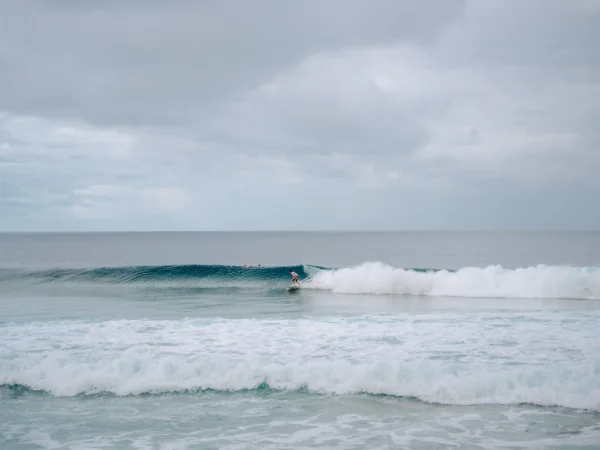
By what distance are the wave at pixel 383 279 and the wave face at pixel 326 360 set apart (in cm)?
769

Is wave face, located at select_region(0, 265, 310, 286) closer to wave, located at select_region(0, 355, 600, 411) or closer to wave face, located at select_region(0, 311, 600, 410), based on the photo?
wave face, located at select_region(0, 311, 600, 410)

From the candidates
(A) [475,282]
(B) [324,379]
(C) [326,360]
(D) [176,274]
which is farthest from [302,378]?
(D) [176,274]

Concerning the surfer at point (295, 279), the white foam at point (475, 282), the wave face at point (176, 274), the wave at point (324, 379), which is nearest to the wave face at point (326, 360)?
the wave at point (324, 379)

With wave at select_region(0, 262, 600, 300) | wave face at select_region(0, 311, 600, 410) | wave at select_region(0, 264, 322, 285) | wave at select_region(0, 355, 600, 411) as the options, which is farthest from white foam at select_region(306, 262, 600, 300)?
wave at select_region(0, 355, 600, 411)

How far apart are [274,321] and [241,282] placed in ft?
40.2

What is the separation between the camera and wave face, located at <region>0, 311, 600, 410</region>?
8914mm

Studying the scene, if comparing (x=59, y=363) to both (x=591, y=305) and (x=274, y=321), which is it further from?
(x=591, y=305)

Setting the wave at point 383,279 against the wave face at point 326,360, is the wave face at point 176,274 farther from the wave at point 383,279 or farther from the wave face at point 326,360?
the wave face at point 326,360

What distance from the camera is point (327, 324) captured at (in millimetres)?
14242

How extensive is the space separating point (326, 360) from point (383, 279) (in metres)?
14.1

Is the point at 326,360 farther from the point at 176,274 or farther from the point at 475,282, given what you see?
the point at 176,274

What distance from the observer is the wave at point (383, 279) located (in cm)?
2123

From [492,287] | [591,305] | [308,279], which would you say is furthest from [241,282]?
[591,305]

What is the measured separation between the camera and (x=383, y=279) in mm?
24000
